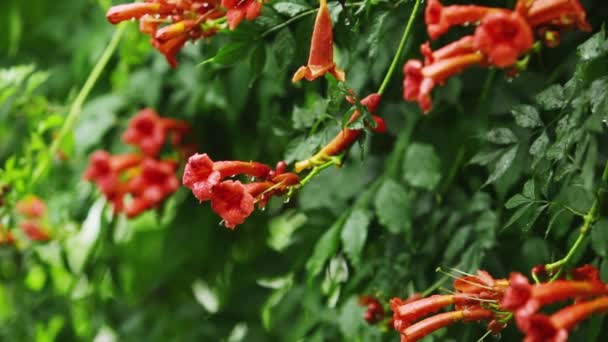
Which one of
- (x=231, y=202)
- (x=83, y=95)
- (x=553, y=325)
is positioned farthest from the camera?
(x=83, y=95)

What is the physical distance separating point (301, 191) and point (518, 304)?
1.14 m

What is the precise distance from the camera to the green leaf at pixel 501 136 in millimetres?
1386

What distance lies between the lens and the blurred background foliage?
1.45 metres

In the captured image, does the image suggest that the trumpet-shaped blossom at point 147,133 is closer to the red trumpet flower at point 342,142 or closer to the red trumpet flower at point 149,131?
the red trumpet flower at point 149,131

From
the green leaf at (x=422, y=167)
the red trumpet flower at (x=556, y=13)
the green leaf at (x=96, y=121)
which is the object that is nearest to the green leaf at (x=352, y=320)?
the green leaf at (x=422, y=167)

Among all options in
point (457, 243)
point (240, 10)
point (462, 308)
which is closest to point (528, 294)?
point (462, 308)

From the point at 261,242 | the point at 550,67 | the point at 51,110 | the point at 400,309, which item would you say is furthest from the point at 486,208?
the point at 51,110

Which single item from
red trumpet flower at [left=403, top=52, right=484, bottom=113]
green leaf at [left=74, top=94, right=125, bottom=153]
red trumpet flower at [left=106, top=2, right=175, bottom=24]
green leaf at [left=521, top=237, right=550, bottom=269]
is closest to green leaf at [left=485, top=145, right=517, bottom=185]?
red trumpet flower at [left=403, top=52, right=484, bottom=113]

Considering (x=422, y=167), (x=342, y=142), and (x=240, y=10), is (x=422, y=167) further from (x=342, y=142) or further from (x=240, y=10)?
(x=240, y=10)

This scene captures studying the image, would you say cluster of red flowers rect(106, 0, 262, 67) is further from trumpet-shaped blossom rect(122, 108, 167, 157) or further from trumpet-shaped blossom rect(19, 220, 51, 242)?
trumpet-shaped blossom rect(19, 220, 51, 242)

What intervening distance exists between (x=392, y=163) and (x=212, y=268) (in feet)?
2.86

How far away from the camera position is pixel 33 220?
8.59 ft

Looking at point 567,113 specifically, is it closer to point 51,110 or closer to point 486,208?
point 486,208

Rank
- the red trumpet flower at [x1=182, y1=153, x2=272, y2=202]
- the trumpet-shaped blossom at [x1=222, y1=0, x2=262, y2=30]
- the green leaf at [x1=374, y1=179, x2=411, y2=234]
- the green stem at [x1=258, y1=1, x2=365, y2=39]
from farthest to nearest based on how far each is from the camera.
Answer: the green leaf at [x1=374, y1=179, x2=411, y2=234]
the green stem at [x1=258, y1=1, x2=365, y2=39]
the trumpet-shaped blossom at [x1=222, y1=0, x2=262, y2=30]
the red trumpet flower at [x1=182, y1=153, x2=272, y2=202]
